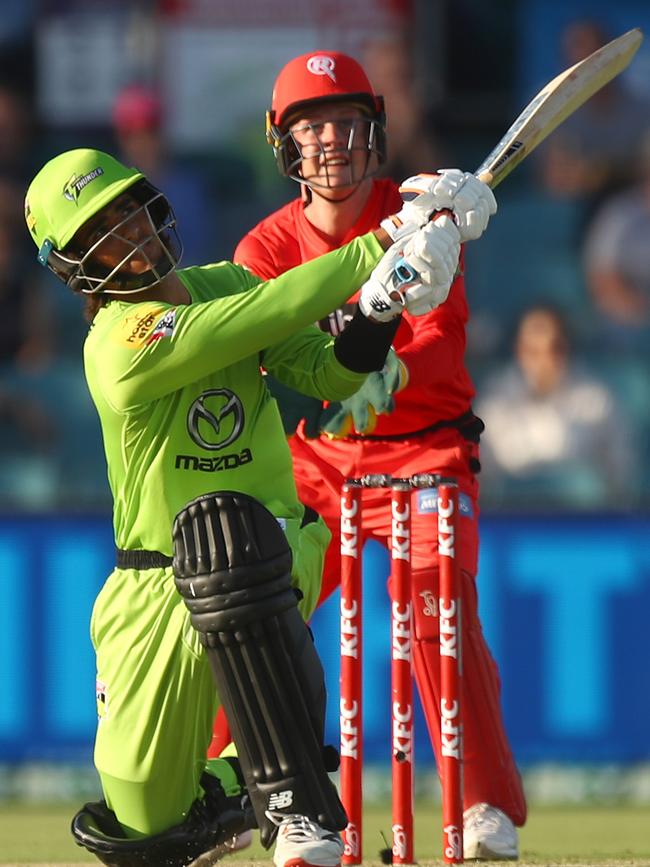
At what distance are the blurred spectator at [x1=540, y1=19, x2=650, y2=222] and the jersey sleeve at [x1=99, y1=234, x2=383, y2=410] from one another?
5.03m

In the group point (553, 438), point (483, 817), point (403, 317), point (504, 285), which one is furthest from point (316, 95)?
point (504, 285)

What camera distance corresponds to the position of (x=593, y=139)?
825 cm

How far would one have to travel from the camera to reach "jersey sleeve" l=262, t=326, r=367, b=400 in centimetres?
341

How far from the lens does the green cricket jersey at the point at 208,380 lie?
3242 millimetres

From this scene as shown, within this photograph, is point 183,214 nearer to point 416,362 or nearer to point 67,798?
point 67,798

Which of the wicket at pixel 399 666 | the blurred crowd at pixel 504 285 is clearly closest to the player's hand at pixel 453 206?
the wicket at pixel 399 666

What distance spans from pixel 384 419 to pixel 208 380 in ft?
3.29

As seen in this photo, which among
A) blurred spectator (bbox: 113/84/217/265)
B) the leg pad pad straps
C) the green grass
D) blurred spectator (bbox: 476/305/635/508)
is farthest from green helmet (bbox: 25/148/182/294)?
blurred spectator (bbox: 113/84/217/265)

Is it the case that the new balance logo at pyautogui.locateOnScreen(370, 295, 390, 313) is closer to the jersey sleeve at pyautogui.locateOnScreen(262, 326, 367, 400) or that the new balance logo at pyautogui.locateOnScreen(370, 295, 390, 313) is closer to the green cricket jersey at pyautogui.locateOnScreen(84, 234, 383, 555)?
the green cricket jersey at pyautogui.locateOnScreen(84, 234, 383, 555)

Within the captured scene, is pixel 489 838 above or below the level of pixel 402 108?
below

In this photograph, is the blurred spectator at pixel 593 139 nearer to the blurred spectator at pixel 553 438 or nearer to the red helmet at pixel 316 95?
the blurred spectator at pixel 553 438

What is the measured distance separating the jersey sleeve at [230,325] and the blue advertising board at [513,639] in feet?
9.58

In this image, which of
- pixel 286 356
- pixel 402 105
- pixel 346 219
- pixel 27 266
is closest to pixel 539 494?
pixel 402 105

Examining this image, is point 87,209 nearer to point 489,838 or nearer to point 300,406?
point 300,406
